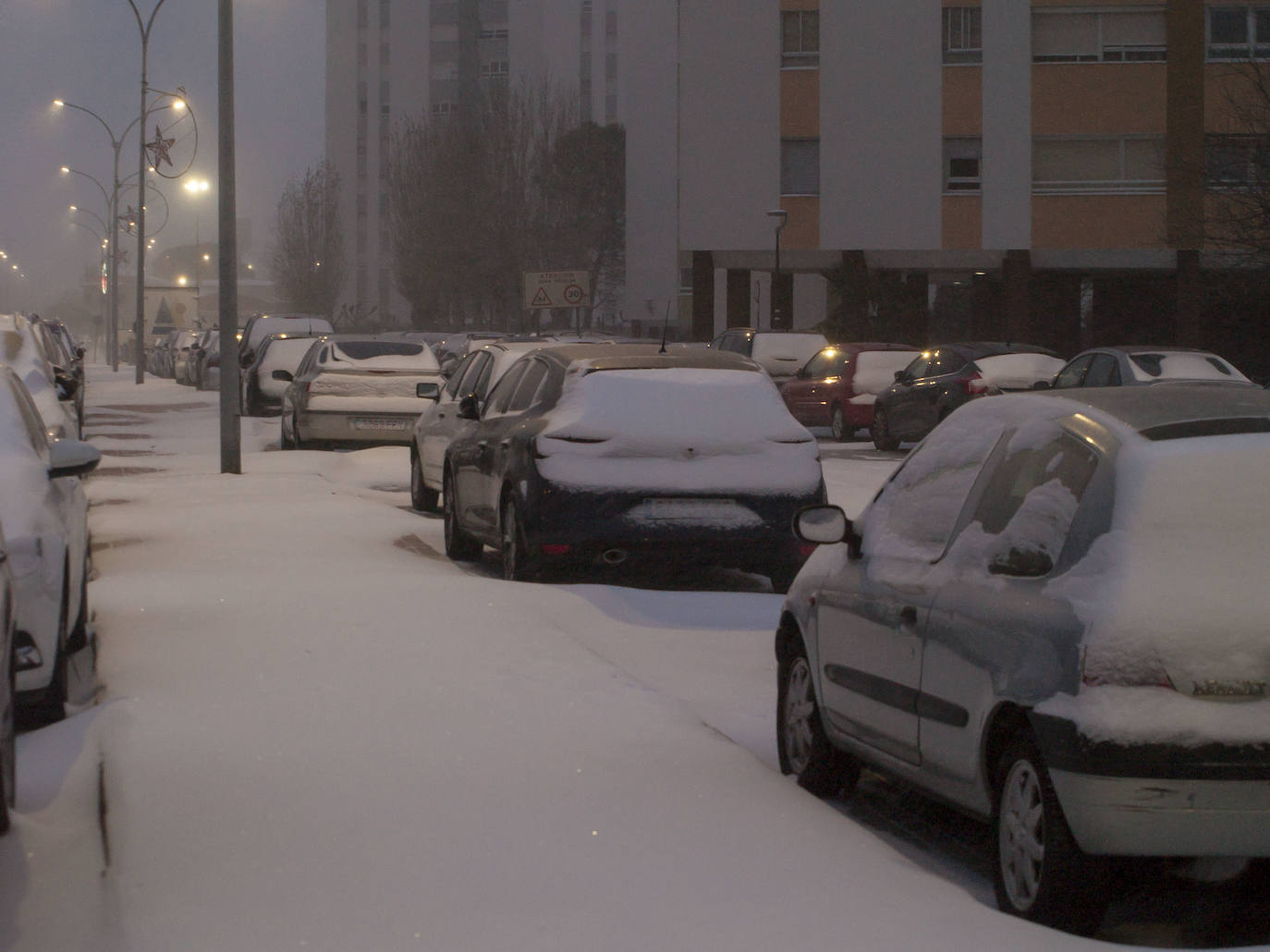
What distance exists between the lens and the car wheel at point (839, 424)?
30.2m

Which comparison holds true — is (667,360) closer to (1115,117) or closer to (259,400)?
(259,400)

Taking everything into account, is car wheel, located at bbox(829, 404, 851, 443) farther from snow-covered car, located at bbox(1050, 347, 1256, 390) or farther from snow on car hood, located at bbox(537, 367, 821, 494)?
snow on car hood, located at bbox(537, 367, 821, 494)

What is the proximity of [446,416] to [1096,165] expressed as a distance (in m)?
34.2

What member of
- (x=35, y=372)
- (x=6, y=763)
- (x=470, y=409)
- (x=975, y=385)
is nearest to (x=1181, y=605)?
(x=6, y=763)

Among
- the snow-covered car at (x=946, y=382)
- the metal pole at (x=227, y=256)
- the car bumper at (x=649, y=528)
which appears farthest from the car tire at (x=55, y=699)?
the snow-covered car at (x=946, y=382)

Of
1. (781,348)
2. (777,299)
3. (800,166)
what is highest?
(800,166)

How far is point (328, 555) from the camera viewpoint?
11.1 metres

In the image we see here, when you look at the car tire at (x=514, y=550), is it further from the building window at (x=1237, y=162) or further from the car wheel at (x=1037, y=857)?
the building window at (x=1237, y=162)

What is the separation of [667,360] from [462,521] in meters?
2.34

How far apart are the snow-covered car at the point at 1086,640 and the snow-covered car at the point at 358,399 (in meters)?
17.3

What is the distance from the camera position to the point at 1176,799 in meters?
4.14

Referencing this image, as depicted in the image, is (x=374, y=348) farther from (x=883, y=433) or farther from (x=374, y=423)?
(x=883, y=433)

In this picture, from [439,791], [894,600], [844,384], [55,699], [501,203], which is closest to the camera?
[894,600]

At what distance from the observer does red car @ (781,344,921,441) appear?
3016cm
